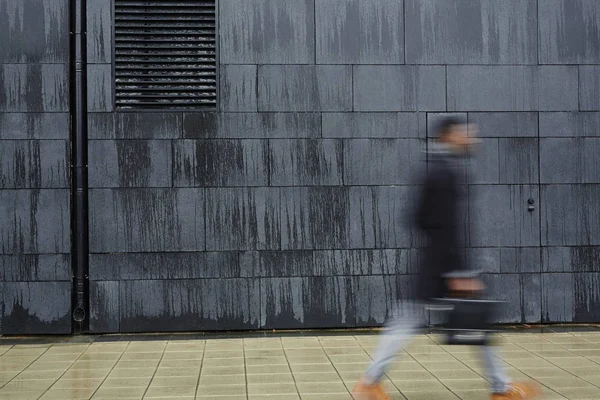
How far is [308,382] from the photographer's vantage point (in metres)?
7.14

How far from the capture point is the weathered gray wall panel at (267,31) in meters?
9.68

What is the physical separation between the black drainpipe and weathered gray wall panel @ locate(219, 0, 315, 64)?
1725 millimetres

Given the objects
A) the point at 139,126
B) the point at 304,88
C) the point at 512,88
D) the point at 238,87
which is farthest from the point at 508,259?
the point at 139,126

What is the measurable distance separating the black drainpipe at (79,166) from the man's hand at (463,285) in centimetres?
532

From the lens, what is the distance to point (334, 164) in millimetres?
9703

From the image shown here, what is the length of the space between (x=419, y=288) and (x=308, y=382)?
68.5 inches

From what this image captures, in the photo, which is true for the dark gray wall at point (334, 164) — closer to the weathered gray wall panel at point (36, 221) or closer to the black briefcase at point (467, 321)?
the weathered gray wall panel at point (36, 221)

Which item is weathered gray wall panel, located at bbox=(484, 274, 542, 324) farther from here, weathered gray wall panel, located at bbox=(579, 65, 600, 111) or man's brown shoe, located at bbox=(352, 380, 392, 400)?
man's brown shoe, located at bbox=(352, 380, 392, 400)

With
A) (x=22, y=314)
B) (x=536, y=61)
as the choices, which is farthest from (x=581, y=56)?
(x=22, y=314)

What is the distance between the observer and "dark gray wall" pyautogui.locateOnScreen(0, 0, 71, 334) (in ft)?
31.2

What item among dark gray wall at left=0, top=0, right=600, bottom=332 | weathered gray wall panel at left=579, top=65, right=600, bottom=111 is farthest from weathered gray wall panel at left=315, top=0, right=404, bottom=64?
weathered gray wall panel at left=579, top=65, right=600, bottom=111

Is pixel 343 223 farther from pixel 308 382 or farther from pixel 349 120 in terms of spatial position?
pixel 308 382

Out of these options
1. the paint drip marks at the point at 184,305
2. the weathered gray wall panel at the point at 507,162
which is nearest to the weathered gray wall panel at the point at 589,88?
the weathered gray wall panel at the point at 507,162

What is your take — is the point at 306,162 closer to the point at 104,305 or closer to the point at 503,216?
the point at 503,216
